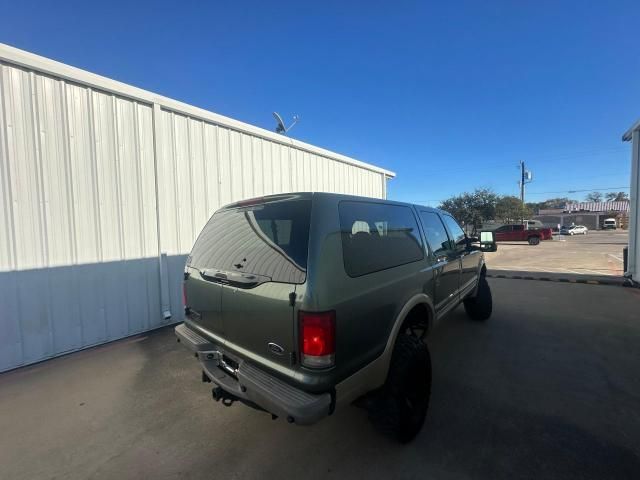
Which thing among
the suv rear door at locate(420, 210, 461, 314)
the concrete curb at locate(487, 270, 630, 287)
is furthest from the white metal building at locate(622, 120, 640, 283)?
the suv rear door at locate(420, 210, 461, 314)

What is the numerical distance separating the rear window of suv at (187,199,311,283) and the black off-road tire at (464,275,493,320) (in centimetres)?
406

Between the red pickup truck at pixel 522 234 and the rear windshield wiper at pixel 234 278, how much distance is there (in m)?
26.4

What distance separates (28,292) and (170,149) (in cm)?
269

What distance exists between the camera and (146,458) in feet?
7.06

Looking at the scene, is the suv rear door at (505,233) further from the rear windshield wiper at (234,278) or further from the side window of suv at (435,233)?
the rear windshield wiper at (234,278)

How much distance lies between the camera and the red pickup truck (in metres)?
23.1

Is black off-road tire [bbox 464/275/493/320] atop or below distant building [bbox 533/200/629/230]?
below

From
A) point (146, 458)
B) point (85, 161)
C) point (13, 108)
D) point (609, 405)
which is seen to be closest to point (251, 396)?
point (146, 458)

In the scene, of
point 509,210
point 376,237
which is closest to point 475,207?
point 509,210

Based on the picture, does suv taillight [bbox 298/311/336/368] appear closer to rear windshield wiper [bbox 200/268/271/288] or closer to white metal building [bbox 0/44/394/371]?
rear windshield wiper [bbox 200/268/271/288]

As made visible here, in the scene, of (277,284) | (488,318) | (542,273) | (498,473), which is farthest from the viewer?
(542,273)

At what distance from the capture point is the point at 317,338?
1.68m

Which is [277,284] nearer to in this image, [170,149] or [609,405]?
[609,405]

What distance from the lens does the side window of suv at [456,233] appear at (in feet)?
12.8
